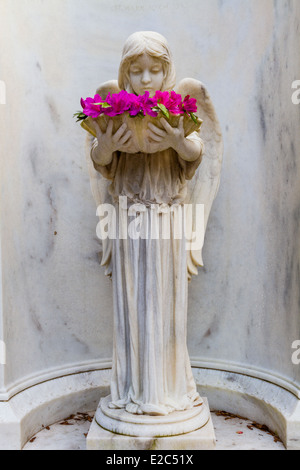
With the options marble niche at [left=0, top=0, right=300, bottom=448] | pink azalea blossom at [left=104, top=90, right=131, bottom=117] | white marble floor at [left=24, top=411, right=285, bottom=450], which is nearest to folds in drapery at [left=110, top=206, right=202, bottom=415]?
white marble floor at [left=24, top=411, right=285, bottom=450]

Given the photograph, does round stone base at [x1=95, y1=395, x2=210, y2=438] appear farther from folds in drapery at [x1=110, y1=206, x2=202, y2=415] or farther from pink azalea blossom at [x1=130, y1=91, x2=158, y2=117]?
pink azalea blossom at [x1=130, y1=91, x2=158, y2=117]

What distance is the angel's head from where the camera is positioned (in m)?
2.31

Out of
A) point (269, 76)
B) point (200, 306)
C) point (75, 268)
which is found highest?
point (269, 76)

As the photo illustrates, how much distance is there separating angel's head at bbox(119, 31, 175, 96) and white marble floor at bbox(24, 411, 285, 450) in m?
1.87

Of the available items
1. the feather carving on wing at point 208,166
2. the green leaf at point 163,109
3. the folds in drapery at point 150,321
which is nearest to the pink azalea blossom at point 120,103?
the green leaf at point 163,109

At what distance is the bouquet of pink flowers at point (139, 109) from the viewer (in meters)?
2.13

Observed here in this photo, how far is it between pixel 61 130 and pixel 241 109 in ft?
3.84

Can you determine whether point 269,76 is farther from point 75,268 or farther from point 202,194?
point 75,268

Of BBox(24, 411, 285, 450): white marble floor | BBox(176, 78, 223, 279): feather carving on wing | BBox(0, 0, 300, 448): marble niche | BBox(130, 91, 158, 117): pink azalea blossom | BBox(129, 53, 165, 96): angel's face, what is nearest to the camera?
BBox(130, 91, 158, 117): pink azalea blossom

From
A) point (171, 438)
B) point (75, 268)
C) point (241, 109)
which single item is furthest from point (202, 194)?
point (171, 438)

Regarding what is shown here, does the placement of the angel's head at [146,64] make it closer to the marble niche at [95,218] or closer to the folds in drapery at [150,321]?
the folds in drapery at [150,321]

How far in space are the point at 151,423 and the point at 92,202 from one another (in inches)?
58.9

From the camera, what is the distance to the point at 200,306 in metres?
3.32

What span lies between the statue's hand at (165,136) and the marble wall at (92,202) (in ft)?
2.93
